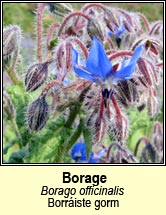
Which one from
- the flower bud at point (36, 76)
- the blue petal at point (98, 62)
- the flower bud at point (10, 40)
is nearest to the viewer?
the blue petal at point (98, 62)

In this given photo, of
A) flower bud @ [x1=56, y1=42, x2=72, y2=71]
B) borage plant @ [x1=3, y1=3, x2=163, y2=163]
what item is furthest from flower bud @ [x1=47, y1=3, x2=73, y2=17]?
flower bud @ [x1=56, y1=42, x2=72, y2=71]

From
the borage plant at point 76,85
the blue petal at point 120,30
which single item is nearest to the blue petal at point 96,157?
the borage plant at point 76,85

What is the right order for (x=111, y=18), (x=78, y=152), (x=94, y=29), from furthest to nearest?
(x=78, y=152), (x=111, y=18), (x=94, y=29)

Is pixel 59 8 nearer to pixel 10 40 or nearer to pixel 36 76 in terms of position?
pixel 10 40

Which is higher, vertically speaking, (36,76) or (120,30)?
(120,30)

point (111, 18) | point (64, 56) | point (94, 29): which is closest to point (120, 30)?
point (111, 18)

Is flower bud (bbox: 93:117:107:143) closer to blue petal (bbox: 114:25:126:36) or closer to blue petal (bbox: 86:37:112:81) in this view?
blue petal (bbox: 86:37:112:81)

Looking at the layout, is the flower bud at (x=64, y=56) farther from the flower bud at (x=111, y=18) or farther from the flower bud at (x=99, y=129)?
the flower bud at (x=111, y=18)
